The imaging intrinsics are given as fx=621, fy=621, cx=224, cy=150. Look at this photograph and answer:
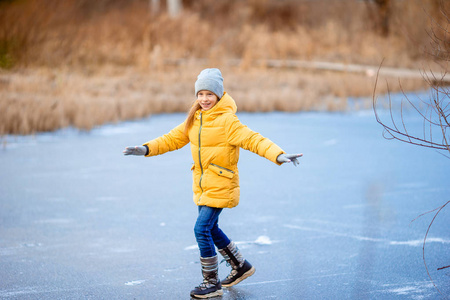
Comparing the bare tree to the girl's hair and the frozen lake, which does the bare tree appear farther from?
the girl's hair

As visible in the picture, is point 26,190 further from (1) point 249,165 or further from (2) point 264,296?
(2) point 264,296

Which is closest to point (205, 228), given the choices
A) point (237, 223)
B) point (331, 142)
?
point (237, 223)

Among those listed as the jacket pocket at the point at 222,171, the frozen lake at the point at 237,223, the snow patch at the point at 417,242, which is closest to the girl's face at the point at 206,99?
the jacket pocket at the point at 222,171

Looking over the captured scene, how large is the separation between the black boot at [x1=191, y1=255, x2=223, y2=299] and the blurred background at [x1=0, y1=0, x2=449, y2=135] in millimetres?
3853

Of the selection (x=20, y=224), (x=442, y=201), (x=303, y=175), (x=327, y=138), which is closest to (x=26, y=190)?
(x=20, y=224)

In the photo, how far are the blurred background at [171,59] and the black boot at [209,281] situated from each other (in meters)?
3.85

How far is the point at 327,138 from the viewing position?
10203mm

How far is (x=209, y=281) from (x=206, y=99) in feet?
3.64

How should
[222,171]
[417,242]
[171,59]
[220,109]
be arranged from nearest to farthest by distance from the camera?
[222,171] < [220,109] < [417,242] < [171,59]

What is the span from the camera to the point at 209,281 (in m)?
3.76

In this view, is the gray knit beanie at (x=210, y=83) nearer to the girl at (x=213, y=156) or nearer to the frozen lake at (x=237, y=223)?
the girl at (x=213, y=156)

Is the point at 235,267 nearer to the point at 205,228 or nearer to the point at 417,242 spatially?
the point at 205,228

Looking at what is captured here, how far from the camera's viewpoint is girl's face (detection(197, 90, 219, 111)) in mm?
3838

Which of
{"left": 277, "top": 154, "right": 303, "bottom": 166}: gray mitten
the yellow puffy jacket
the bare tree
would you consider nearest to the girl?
the yellow puffy jacket
